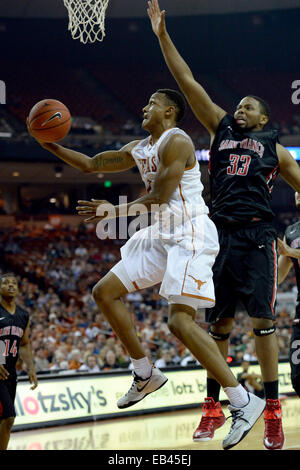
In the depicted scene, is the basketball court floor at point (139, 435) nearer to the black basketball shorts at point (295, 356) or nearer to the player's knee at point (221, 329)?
the black basketball shorts at point (295, 356)

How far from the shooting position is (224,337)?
203 inches

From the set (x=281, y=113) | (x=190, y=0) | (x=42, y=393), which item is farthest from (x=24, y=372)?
(x=281, y=113)

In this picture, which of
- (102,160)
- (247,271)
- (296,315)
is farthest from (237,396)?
(102,160)

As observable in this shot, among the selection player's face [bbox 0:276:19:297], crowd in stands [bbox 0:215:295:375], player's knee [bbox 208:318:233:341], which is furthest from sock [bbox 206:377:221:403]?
crowd in stands [bbox 0:215:295:375]

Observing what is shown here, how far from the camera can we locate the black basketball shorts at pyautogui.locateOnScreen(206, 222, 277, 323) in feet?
16.0

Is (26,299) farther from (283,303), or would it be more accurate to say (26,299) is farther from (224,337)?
(224,337)

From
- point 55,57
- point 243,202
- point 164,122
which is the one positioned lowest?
point 243,202

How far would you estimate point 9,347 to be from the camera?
7488 millimetres

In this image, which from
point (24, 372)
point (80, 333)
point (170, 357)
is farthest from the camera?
point (80, 333)

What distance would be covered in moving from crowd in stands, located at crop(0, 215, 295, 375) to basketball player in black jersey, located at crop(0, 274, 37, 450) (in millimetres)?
3916

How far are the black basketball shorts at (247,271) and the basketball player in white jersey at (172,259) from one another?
0.31 metres

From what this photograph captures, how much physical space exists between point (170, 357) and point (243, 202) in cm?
913

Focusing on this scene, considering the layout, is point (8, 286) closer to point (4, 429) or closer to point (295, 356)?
point (4, 429)

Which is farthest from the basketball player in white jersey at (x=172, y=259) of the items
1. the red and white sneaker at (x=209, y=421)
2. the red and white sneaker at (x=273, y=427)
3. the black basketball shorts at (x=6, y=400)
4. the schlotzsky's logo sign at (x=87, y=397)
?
the schlotzsky's logo sign at (x=87, y=397)
